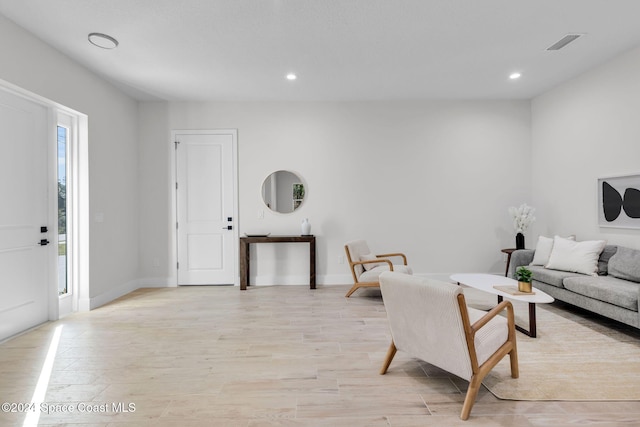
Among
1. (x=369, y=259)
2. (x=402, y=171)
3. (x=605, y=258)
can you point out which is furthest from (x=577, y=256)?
→ (x=402, y=171)

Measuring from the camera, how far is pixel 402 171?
5.48m

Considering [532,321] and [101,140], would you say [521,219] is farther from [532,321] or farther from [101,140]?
[101,140]

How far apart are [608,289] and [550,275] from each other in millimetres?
721

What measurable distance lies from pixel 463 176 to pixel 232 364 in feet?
14.8

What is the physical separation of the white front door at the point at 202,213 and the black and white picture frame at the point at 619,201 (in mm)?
5023

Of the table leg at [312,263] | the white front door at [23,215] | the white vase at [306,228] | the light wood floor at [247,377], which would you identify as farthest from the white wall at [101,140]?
the table leg at [312,263]

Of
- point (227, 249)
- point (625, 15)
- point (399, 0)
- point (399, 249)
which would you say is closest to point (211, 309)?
point (227, 249)

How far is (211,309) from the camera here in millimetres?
4145

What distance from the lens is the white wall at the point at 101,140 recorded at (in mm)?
3199

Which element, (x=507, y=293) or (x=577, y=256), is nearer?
(x=507, y=293)

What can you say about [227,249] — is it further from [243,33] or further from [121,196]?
[243,33]

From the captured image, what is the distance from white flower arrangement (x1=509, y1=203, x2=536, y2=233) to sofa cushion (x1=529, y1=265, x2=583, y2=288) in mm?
909

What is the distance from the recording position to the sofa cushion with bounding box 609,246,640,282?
336 centimetres

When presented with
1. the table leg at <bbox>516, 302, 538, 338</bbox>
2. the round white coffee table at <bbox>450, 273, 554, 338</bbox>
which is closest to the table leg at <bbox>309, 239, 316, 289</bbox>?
the round white coffee table at <bbox>450, 273, 554, 338</bbox>
